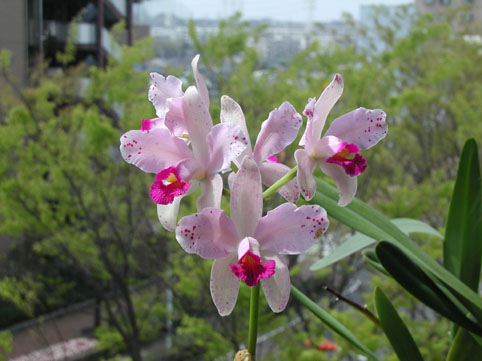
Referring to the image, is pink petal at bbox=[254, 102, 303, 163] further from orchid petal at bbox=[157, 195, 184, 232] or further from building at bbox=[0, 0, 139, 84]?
building at bbox=[0, 0, 139, 84]

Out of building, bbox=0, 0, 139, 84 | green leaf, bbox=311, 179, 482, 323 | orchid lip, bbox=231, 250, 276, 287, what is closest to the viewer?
orchid lip, bbox=231, 250, 276, 287

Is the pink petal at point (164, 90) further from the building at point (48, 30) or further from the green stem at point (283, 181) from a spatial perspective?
the building at point (48, 30)

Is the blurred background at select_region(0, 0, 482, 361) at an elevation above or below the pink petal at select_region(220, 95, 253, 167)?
below

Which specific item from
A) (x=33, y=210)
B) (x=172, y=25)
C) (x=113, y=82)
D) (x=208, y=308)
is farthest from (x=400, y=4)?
(x=33, y=210)

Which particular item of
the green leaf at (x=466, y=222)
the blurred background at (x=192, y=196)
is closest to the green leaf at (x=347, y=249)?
the green leaf at (x=466, y=222)

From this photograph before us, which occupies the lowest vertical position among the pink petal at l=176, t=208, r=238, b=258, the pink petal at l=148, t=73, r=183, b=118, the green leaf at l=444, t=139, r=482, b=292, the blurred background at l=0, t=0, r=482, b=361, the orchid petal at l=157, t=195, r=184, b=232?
the blurred background at l=0, t=0, r=482, b=361

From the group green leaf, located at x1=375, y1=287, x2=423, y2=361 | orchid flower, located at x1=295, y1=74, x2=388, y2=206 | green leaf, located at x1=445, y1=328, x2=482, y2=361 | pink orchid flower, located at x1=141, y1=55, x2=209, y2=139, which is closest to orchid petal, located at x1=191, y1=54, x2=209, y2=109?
pink orchid flower, located at x1=141, y1=55, x2=209, y2=139
